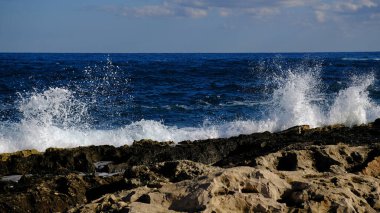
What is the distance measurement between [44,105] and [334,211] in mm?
11930

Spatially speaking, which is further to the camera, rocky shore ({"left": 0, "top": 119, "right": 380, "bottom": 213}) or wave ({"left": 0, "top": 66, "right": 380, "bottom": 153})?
wave ({"left": 0, "top": 66, "right": 380, "bottom": 153})

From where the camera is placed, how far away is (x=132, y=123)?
15766 millimetres

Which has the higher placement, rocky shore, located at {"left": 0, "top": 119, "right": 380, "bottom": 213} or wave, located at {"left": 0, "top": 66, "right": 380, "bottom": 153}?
rocky shore, located at {"left": 0, "top": 119, "right": 380, "bottom": 213}

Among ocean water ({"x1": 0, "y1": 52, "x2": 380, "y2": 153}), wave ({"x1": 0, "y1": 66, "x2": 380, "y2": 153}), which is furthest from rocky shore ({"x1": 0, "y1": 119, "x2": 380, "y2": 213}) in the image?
ocean water ({"x1": 0, "y1": 52, "x2": 380, "y2": 153})

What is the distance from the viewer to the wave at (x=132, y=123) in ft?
44.0

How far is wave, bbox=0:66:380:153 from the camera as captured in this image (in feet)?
44.0

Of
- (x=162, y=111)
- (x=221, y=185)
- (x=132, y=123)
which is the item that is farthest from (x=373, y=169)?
(x=162, y=111)

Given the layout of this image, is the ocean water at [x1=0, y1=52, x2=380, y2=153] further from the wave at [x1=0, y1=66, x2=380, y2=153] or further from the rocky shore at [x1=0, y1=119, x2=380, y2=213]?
the rocky shore at [x1=0, y1=119, x2=380, y2=213]

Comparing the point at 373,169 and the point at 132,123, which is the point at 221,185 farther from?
the point at 132,123

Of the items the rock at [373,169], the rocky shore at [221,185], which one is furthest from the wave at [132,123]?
the rock at [373,169]

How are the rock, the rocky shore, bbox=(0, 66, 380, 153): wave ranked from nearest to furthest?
the rocky shore
the rock
bbox=(0, 66, 380, 153): wave

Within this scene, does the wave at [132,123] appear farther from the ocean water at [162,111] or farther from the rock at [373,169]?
the rock at [373,169]

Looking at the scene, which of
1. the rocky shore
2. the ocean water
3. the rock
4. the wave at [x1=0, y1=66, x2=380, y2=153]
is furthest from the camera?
the ocean water

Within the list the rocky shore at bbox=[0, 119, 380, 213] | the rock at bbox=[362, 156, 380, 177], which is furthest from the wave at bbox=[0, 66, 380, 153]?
the rock at bbox=[362, 156, 380, 177]
